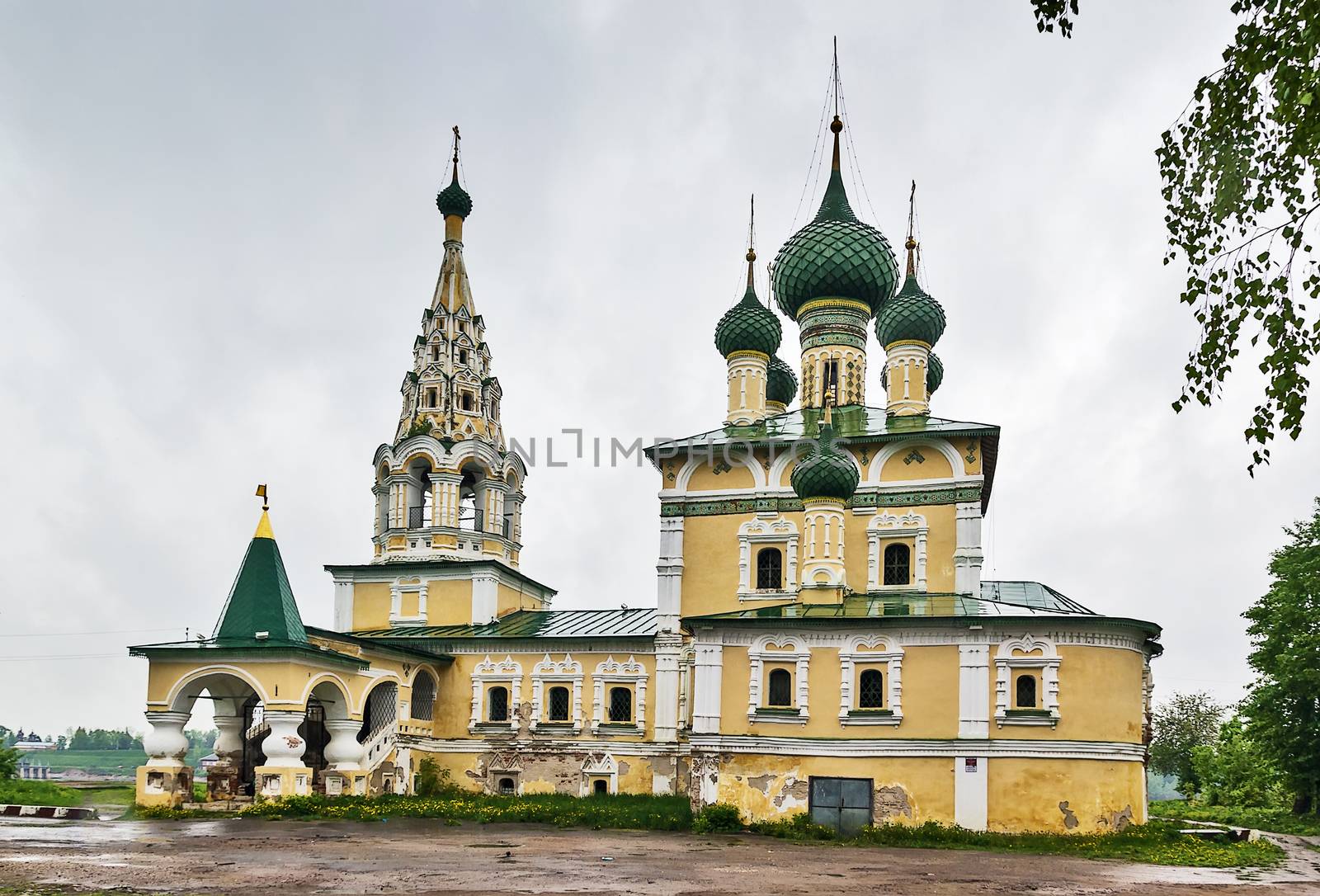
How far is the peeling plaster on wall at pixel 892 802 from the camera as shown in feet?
60.1

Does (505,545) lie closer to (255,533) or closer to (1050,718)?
(255,533)

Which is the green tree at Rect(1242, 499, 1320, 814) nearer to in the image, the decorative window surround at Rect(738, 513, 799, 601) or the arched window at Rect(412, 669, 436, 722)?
the decorative window surround at Rect(738, 513, 799, 601)

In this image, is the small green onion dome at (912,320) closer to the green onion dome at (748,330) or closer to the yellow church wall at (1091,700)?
the green onion dome at (748,330)

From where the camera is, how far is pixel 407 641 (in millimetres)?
→ 26703

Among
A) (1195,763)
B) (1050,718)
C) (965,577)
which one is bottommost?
(1195,763)

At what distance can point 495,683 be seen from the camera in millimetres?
26219

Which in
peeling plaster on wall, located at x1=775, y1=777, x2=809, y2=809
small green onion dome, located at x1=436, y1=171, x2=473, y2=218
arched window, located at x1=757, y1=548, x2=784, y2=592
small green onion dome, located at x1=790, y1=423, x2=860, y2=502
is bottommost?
peeling plaster on wall, located at x1=775, y1=777, x2=809, y2=809

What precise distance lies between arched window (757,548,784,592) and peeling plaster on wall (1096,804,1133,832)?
24.3 ft

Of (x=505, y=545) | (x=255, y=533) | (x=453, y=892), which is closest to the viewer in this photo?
(x=453, y=892)

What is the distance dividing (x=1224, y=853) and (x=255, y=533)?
17323 millimetres

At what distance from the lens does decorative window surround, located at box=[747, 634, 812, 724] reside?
744 inches

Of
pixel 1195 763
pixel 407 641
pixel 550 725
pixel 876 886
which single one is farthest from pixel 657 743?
pixel 1195 763

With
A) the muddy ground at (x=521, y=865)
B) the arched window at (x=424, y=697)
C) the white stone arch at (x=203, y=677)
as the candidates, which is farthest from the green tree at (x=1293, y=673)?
the white stone arch at (x=203, y=677)

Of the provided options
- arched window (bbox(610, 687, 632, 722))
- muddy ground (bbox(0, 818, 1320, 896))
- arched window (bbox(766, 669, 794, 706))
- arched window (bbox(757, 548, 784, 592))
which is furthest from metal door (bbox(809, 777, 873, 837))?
arched window (bbox(610, 687, 632, 722))
